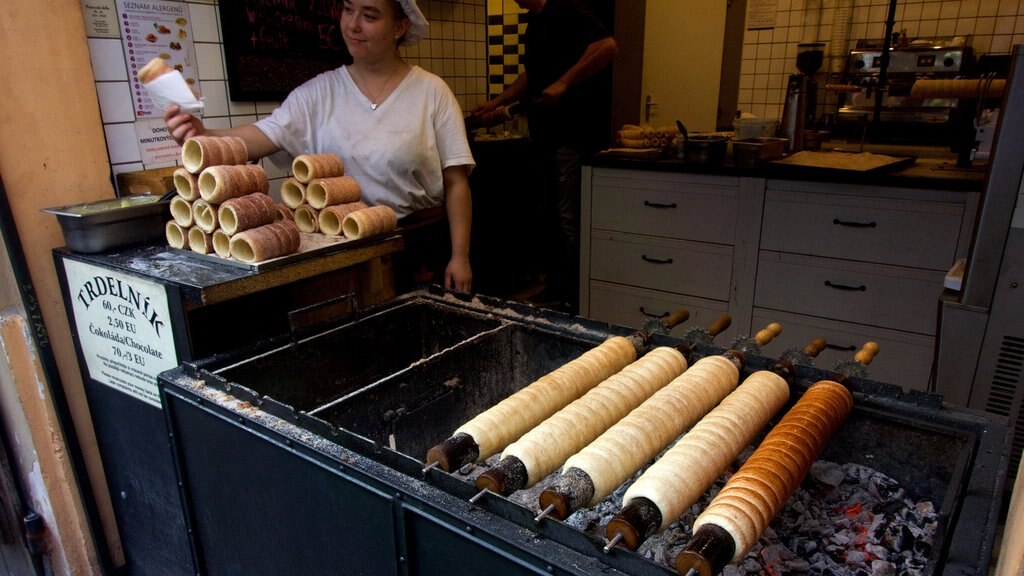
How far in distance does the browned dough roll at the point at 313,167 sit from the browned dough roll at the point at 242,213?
260 mm

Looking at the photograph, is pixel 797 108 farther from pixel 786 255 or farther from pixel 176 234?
pixel 176 234

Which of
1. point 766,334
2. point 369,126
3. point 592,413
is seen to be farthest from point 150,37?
point 766,334

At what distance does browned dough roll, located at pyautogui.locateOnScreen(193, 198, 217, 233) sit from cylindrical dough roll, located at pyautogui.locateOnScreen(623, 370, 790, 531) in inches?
51.5

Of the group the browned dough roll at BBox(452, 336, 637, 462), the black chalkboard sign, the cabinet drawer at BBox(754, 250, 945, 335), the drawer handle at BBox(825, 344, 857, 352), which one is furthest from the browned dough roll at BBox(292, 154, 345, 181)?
the drawer handle at BBox(825, 344, 857, 352)

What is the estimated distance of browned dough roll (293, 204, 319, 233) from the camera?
1.97 metres

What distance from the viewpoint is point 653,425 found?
1.09 meters

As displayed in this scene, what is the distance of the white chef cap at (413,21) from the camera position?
2.07 meters

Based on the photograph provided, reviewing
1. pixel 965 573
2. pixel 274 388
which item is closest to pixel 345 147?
pixel 274 388

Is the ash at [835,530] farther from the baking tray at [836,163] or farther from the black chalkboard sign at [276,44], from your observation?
the black chalkboard sign at [276,44]

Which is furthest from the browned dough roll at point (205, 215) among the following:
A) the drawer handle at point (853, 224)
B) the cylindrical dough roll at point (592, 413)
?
the drawer handle at point (853, 224)

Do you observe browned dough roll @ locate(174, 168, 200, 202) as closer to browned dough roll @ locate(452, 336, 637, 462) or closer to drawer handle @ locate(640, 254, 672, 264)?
browned dough roll @ locate(452, 336, 637, 462)

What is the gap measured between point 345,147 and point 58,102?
842 millimetres

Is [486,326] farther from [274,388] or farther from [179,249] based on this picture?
[179,249]

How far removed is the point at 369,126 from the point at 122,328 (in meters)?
1.01
